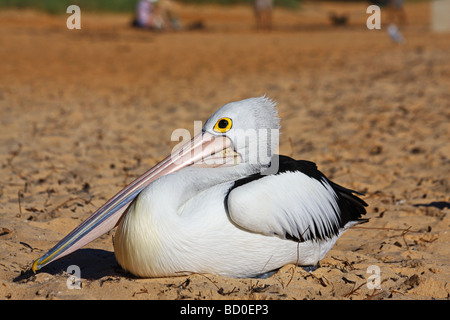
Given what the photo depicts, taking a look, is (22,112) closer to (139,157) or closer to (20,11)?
(139,157)

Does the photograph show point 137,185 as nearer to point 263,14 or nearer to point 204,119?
point 204,119

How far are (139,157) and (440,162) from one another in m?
2.72

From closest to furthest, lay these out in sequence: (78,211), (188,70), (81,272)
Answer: (81,272) < (78,211) < (188,70)

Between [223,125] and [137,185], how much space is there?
0.55m

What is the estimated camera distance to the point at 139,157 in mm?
5926

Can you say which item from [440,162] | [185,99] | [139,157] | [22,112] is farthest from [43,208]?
[185,99]

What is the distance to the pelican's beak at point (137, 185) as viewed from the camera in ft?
10.1

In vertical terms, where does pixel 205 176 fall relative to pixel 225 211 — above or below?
above

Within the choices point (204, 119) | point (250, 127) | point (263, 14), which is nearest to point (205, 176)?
point (250, 127)

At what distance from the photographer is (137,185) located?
3246 millimetres

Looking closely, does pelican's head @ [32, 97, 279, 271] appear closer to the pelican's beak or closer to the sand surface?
the pelican's beak

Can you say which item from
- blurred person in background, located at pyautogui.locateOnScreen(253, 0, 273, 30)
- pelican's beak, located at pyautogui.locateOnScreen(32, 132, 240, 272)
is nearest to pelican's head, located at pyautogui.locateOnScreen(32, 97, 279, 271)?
pelican's beak, located at pyautogui.locateOnScreen(32, 132, 240, 272)

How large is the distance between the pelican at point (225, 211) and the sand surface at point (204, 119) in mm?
113

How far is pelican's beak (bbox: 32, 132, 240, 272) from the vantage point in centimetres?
309
